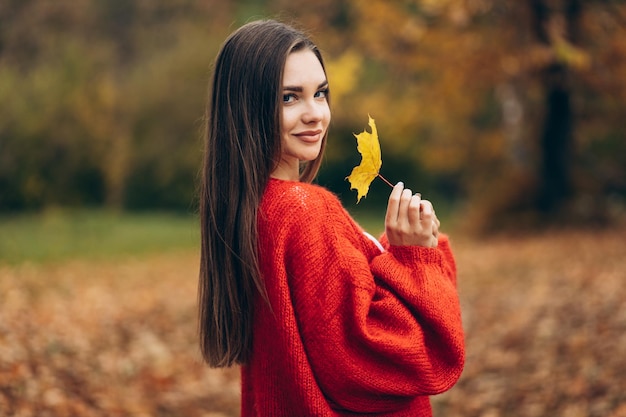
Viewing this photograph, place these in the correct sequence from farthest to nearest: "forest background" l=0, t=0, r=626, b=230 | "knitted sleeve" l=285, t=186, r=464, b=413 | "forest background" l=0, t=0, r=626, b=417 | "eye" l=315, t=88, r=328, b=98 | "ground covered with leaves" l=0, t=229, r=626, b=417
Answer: "forest background" l=0, t=0, r=626, b=230 → "forest background" l=0, t=0, r=626, b=417 → "ground covered with leaves" l=0, t=229, r=626, b=417 → "eye" l=315, t=88, r=328, b=98 → "knitted sleeve" l=285, t=186, r=464, b=413

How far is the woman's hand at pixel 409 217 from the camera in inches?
78.9

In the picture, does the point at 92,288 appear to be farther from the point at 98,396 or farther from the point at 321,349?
the point at 321,349

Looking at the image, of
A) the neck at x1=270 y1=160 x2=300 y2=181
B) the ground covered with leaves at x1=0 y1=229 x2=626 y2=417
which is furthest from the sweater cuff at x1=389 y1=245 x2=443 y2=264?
the ground covered with leaves at x1=0 y1=229 x2=626 y2=417

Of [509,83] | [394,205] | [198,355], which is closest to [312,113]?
[394,205]

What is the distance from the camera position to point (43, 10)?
16.0 meters

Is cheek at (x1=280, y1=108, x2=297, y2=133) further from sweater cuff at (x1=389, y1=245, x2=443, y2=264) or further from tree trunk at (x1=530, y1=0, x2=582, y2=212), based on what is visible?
tree trunk at (x1=530, y1=0, x2=582, y2=212)

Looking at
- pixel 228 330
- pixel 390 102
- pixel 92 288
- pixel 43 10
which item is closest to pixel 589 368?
pixel 228 330

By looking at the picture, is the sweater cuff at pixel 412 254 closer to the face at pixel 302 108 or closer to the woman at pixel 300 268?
the woman at pixel 300 268

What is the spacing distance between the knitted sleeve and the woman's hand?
46mm

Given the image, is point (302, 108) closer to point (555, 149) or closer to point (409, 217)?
point (409, 217)

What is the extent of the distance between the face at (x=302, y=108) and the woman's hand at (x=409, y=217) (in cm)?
28

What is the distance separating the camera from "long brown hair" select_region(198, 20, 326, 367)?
2.03m

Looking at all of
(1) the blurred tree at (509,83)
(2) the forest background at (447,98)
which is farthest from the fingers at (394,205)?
(1) the blurred tree at (509,83)

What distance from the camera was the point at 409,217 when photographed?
2.02 m
